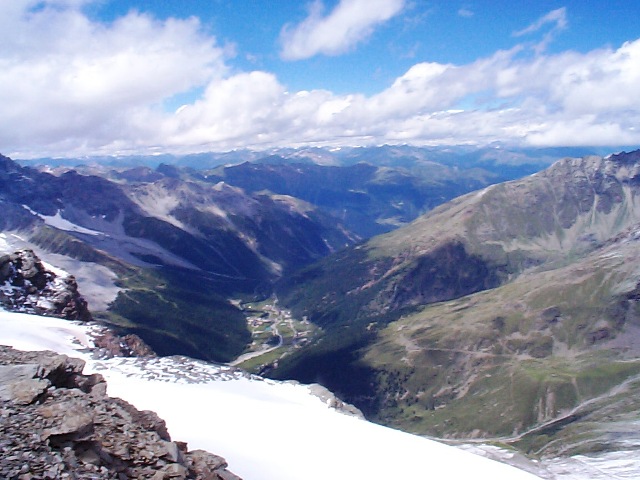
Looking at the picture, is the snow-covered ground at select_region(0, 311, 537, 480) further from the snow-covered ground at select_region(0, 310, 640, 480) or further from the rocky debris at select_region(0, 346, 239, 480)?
the rocky debris at select_region(0, 346, 239, 480)

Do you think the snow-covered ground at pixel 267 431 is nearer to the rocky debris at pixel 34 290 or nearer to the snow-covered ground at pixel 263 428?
the snow-covered ground at pixel 263 428

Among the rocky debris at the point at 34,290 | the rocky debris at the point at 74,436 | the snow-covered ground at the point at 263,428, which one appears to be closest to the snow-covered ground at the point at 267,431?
the snow-covered ground at the point at 263,428

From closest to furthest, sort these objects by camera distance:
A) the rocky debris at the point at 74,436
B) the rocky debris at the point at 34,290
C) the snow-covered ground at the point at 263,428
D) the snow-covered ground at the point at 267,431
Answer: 1. the rocky debris at the point at 74,436
2. the snow-covered ground at the point at 267,431
3. the snow-covered ground at the point at 263,428
4. the rocky debris at the point at 34,290

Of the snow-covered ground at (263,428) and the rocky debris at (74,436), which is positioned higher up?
the rocky debris at (74,436)

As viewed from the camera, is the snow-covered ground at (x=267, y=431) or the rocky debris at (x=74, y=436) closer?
the rocky debris at (x=74, y=436)

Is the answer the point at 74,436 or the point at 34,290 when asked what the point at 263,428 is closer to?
the point at 74,436

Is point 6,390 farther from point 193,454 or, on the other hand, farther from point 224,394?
point 224,394

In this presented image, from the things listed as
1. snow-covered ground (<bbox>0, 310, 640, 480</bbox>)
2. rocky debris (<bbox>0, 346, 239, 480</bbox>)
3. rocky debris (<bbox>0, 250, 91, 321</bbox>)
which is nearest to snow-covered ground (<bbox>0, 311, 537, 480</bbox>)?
snow-covered ground (<bbox>0, 310, 640, 480</bbox>)
